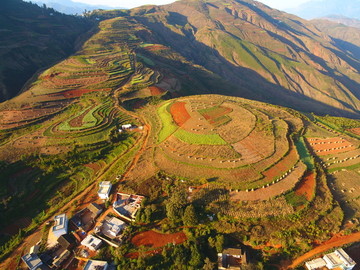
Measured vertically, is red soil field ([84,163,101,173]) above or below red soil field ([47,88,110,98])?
below

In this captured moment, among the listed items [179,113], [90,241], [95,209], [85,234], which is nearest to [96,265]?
[90,241]

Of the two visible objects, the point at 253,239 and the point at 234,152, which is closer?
the point at 253,239

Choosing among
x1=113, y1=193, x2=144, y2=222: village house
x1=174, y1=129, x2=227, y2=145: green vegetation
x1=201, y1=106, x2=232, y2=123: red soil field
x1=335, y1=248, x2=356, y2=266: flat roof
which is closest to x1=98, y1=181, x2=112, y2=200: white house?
x1=113, y1=193, x2=144, y2=222: village house

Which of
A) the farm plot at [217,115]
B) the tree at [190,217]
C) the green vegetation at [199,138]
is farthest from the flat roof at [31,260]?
the farm plot at [217,115]

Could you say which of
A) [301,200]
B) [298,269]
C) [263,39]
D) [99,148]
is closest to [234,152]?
[301,200]

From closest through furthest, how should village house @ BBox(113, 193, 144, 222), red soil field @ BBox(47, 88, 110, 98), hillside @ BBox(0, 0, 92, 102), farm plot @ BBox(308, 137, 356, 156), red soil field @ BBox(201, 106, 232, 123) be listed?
1. village house @ BBox(113, 193, 144, 222)
2. farm plot @ BBox(308, 137, 356, 156)
3. red soil field @ BBox(201, 106, 232, 123)
4. red soil field @ BBox(47, 88, 110, 98)
5. hillside @ BBox(0, 0, 92, 102)

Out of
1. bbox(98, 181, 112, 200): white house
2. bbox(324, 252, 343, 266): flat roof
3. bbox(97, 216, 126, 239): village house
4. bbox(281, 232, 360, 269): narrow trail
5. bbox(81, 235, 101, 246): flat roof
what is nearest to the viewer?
bbox(324, 252, 343, 266): flat roof

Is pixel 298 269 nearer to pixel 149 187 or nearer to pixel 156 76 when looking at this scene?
pixel 149 187

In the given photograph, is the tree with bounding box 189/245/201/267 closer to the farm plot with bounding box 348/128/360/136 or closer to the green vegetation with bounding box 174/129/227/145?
the green vegetation with bounding box 174/129/227/145
